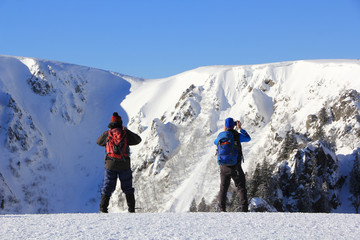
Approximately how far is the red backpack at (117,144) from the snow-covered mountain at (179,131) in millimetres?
43589

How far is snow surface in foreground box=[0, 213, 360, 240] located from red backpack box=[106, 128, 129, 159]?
157 centimetres

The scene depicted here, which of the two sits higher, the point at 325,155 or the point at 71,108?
the point at 71,108

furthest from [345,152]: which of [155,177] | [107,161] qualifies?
[107,161]

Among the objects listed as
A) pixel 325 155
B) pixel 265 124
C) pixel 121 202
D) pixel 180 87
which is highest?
pixel 180 87

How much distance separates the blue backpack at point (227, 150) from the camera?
969cm

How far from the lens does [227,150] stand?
31.9 feet

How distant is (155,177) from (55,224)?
8871cm

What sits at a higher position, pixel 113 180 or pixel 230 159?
pixel 230 159

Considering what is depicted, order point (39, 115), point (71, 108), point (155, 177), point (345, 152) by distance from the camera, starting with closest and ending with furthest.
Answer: point (345, 152) → point (155, 177) → point (39, 115) → point (71, 108)

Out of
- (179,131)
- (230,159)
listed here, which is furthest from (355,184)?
(179,131)

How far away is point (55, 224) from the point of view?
7168 mm

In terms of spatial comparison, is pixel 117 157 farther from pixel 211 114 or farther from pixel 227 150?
pixel 211 114

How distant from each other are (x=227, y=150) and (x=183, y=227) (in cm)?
323

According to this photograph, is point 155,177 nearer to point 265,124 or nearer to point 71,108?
point 265,124
